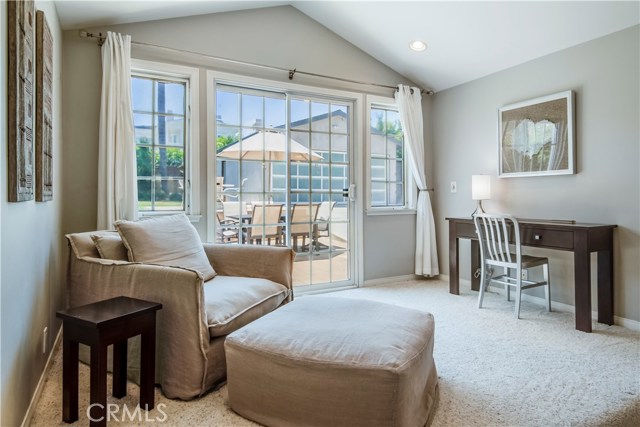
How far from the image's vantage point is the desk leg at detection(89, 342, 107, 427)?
4.84 ft

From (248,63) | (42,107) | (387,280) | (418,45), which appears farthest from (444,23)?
(42,107)

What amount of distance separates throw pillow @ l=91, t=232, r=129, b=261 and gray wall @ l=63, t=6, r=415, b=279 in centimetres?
84

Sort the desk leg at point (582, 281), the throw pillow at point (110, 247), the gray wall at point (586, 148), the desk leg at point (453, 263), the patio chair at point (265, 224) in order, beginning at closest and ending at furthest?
the throw pillow at point (110, 247) < the desk leg at point (582, 281) < the gray wall at point (586, 148) < the patio chair at point (265, 224) < the desk leg at point (453, 263)

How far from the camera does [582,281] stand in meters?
2.75

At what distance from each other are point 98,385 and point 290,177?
8.46 ft

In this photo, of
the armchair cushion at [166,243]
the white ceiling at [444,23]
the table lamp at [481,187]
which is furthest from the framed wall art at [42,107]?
the table lamp at [481,187]

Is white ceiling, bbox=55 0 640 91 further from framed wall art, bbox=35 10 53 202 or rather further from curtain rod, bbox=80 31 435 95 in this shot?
framed wall art, bbox=35 10 53 202

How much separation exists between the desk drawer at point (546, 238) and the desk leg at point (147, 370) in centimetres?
277

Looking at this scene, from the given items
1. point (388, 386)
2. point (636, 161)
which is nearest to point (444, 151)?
point (636, 161)

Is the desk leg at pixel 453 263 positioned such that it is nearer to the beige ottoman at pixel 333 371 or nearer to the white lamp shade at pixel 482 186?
the white lamp shade at pixel 482 186

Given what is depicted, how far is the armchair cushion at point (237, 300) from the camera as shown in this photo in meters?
1.88

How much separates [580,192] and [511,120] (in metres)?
0.92

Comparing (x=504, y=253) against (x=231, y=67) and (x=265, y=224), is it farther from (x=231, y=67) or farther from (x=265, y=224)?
(x=231, y=67)

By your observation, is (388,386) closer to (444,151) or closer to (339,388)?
(339,388)
